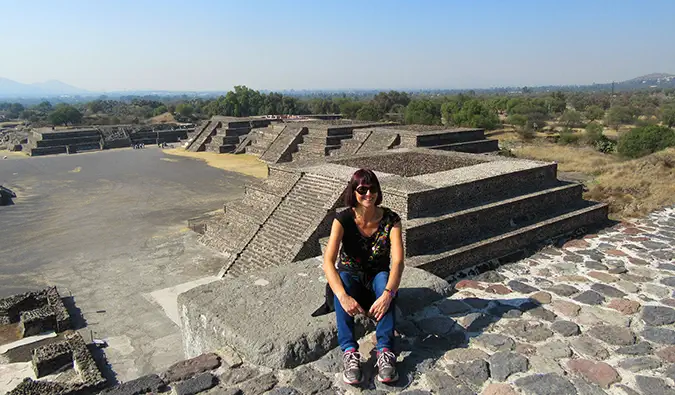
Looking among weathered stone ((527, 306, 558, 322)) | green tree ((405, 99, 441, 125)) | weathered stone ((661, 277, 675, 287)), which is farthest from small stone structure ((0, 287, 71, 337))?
green tree ((405, 99, 441, 125))

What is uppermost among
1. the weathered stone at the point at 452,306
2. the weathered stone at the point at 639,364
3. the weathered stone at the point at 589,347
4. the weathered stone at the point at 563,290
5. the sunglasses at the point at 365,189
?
the sunglasses at the point at 365,189

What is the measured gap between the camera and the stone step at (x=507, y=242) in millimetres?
6945

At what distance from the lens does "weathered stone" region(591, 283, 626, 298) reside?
426cm

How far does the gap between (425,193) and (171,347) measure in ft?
14.5

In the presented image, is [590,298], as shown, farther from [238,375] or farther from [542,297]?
[238,375]

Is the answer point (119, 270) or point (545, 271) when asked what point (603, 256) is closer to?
point (545, 271)

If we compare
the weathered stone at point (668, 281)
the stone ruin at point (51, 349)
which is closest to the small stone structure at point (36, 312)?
the stone ruin at point (51, 349)

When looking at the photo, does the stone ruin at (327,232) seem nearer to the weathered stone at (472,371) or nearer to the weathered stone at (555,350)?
the weathered stone at (472,371)

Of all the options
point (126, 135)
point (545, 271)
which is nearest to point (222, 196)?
point (545, 271)

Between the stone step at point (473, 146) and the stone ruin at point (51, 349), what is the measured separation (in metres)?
14.3

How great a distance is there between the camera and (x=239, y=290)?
12.9 feet

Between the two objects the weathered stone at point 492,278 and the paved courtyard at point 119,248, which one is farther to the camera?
the paved courtyard at point 119,248

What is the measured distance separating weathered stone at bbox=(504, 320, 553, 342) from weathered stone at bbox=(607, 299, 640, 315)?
819mm

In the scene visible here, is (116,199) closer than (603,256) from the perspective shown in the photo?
No
